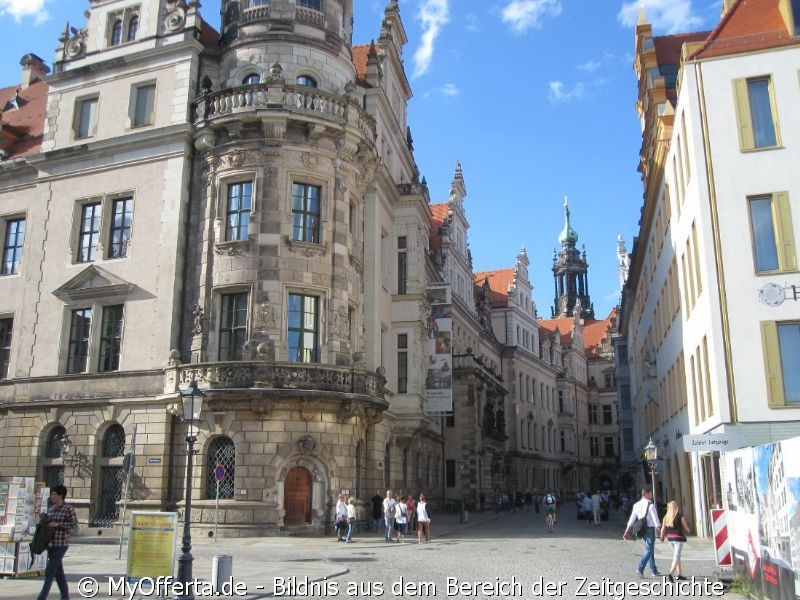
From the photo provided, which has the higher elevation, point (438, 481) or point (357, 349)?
point (357, 349)

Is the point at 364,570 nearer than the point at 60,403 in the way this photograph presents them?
Yes

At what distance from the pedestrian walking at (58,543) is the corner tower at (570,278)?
110 meters

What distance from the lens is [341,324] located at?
28.7m

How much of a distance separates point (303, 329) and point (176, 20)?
1404 centimetres


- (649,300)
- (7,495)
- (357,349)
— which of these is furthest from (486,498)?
(7,495)

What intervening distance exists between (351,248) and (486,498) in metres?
32.3

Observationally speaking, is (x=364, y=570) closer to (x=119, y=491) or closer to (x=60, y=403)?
(x=119, y=491)

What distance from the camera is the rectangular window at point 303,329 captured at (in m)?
27.8


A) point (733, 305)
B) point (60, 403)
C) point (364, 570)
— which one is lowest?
point (364, 570)

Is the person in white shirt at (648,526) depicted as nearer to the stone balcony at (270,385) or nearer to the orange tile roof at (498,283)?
the stone balcony at (270,385)

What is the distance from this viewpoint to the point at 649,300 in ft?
138

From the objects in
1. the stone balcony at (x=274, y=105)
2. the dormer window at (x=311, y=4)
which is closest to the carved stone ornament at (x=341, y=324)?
the stone balcony at (x=274, y=105)

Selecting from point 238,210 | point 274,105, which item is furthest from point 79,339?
point 274,105

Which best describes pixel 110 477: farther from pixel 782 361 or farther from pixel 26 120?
pixel 782 361
